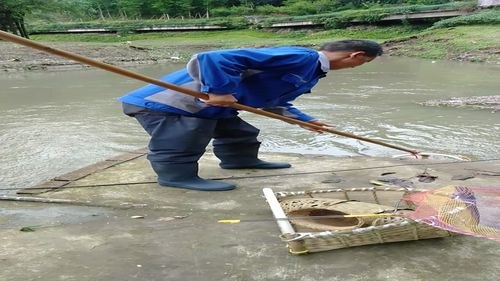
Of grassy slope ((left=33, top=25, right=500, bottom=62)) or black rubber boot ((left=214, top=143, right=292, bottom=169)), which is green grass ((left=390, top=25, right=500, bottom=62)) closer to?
grassy slope ((left=33, top=25, right=500, bottom=62))

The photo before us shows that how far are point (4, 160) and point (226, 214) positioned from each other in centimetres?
381

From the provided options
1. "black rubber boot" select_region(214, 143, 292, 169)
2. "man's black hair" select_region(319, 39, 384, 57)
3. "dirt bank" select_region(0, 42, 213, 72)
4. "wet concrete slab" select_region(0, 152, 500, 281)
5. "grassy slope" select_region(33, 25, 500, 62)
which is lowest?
"grassy slope" select_region(33, 25, 500, 62)

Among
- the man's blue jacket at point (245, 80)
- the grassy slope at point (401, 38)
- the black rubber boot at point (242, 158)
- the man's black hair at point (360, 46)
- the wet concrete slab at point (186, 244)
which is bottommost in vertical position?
the grassy slope at point (401, 38)

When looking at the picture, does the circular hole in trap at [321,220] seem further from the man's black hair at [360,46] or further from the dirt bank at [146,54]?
the dirt bank at [146,54]

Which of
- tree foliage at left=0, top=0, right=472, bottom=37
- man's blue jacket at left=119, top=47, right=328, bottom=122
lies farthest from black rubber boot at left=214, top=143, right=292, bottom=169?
tree foliage at left=0, top=0, right=472, bottom=37

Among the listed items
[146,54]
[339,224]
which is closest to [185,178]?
[339,224]

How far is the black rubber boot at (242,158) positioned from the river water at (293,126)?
1765 mm

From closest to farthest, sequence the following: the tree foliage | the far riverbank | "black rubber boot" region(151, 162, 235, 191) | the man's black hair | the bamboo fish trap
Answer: the bamboo fish trap, the man's black hair, "black rubber boot" region(151, 162, 235, 191), the far riverbank, the tree foliage

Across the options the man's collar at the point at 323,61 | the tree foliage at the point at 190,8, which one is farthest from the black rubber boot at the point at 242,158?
the tree foliage at the point at 190,8

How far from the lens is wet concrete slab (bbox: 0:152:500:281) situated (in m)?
2.69

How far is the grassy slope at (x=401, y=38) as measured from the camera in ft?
70.5

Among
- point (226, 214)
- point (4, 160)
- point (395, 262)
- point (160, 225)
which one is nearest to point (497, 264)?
point (395, 262)

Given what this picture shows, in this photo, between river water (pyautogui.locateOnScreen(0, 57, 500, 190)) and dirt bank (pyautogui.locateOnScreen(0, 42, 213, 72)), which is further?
dirt bank (pyautogui.locateOnScreen(0, 42, 213, 72))

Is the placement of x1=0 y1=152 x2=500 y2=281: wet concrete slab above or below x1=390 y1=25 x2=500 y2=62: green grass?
above
